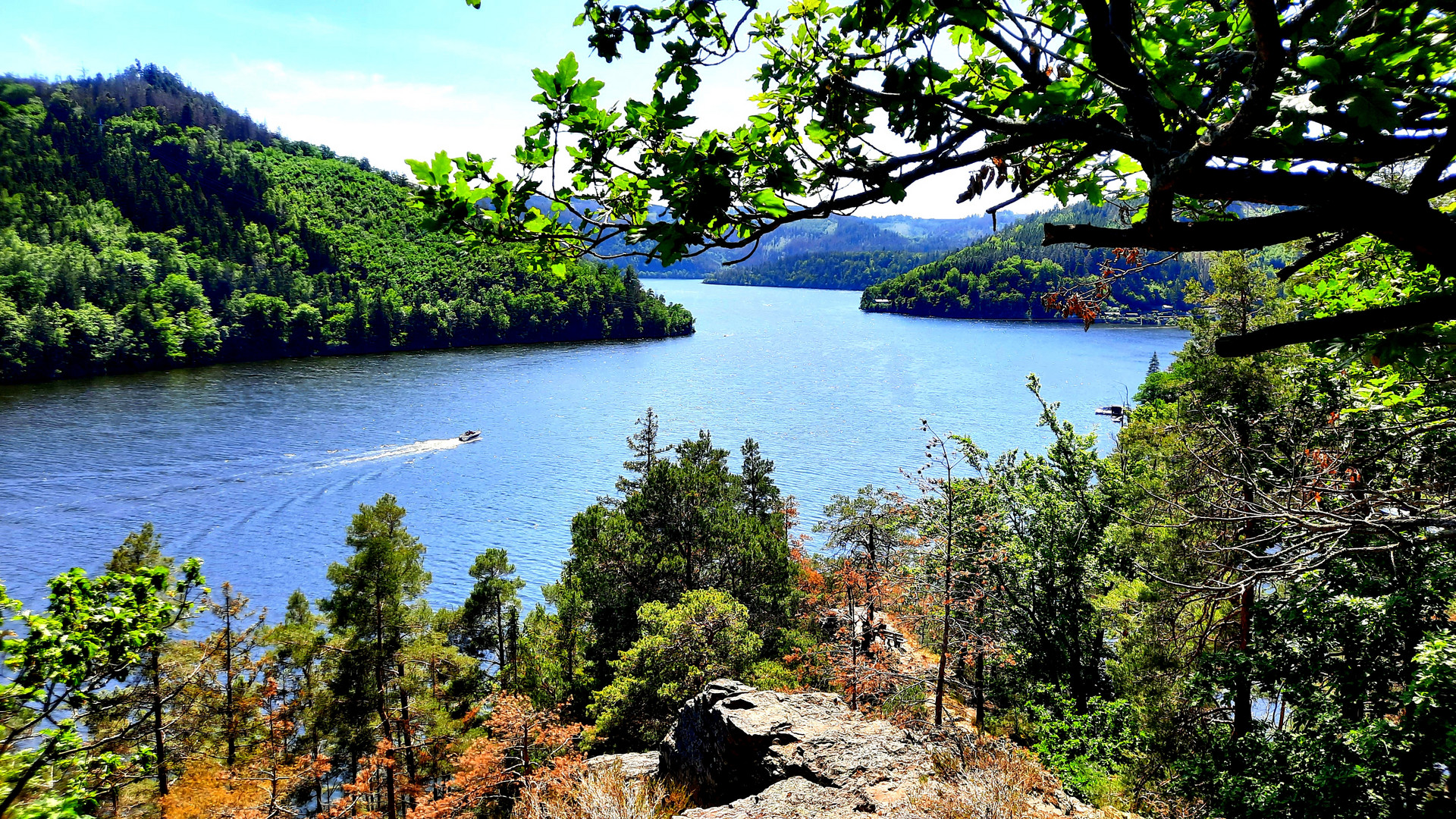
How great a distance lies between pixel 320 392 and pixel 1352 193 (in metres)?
82.8

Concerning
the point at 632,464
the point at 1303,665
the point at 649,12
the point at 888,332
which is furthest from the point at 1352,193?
the point at 888,332

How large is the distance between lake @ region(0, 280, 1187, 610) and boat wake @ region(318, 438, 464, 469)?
0.23 metres

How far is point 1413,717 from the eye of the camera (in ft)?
25.2

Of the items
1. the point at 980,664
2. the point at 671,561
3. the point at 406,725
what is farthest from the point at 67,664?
the point at 671,561

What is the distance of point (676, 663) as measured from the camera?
17969 millimetres

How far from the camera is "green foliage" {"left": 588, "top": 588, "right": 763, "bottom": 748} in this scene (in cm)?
1792

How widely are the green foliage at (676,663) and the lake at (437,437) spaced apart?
18.5 metres

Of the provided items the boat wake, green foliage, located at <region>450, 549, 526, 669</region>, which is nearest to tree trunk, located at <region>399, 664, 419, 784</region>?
green foliage, located at <region>450, 549, 526, 669</region>

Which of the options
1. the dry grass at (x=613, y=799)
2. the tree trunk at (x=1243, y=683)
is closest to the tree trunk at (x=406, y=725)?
the dry grass at (x=613, y=799)

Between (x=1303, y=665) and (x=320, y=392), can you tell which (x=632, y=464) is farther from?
(x=320, y=392)

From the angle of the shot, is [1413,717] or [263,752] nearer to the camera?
[1413,717]

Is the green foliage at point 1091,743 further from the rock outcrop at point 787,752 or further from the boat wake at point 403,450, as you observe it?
the boat wake at point 403,450

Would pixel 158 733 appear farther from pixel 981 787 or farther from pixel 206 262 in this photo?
pixel 206 262

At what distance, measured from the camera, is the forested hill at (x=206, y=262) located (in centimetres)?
8512
